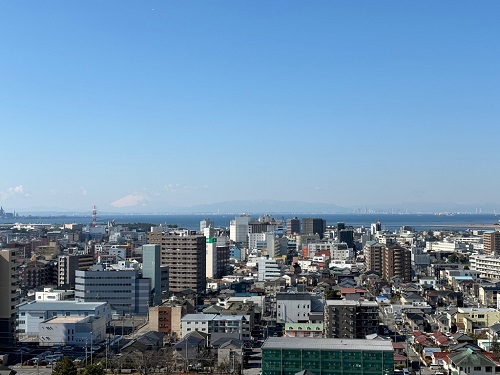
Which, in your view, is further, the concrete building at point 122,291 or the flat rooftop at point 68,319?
the concrete building at point 122,291

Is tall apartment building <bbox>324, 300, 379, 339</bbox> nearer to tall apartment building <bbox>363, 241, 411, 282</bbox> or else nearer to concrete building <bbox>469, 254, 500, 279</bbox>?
tall apartment building <bbox>363, 241, 411, 282</bbox>

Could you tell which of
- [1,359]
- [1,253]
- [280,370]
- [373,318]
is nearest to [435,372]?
[373,318]

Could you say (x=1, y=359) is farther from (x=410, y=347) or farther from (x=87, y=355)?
(x=410, y=347)

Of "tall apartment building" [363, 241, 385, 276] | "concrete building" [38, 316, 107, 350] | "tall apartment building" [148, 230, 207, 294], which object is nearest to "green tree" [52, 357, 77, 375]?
"concrete building" [38, 316, 107, 350]

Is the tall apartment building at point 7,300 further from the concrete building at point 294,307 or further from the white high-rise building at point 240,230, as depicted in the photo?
the white high-rise building at point 240,230

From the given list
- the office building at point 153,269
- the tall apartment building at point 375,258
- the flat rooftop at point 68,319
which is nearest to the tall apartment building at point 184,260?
the office building at point 153,269

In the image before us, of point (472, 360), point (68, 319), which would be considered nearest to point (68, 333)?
point (68, 319)

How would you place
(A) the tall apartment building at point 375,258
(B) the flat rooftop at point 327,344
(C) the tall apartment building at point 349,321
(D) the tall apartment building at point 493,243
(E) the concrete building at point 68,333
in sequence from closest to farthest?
(B) the flat rooftop at point 327,344, (C) the tall apartment building at point 349,321, (E) the concrete building at point 68,333, (A) the tall apartment building at point 375,258, (D) the tall apartment building at point 493,243
